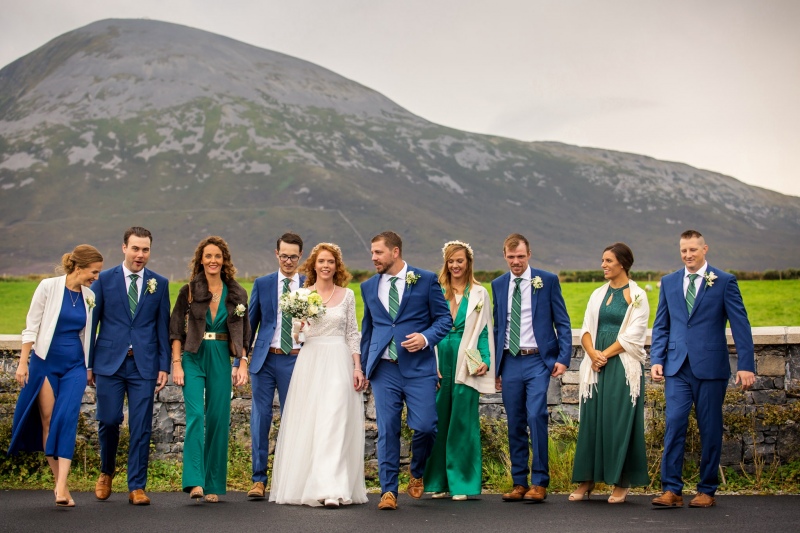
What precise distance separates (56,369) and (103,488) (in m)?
0.98

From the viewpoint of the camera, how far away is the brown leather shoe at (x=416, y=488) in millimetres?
7945

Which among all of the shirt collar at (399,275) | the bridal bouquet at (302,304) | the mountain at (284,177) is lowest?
the bridal bouquet at (302,304)

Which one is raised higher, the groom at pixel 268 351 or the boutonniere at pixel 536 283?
the boutonniere at pixel 536 283

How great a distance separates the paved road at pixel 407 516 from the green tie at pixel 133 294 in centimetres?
145

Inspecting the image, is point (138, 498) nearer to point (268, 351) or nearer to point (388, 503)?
point (268, 351)

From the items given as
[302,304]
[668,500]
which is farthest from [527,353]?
[302,304]

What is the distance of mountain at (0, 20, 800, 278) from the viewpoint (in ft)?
378

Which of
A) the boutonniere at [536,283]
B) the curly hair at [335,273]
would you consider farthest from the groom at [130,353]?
the boutonniere at [536,283]

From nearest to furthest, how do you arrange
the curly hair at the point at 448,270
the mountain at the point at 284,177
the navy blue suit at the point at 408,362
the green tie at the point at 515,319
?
1. the navy blue suit at the point at 408,362
2. the green tie at the point at 515,319
3. the curly hair at the point at 448,270
4. the mountain at the point at 284,177

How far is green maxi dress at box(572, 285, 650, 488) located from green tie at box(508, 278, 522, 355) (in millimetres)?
613

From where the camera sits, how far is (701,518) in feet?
22.5

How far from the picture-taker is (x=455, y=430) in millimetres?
8023

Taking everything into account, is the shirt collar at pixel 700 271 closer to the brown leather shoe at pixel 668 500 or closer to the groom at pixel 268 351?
the brown leather shoe at pixel 668 500

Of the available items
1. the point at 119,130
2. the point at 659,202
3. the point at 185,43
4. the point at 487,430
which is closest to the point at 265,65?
the point at 185,43
